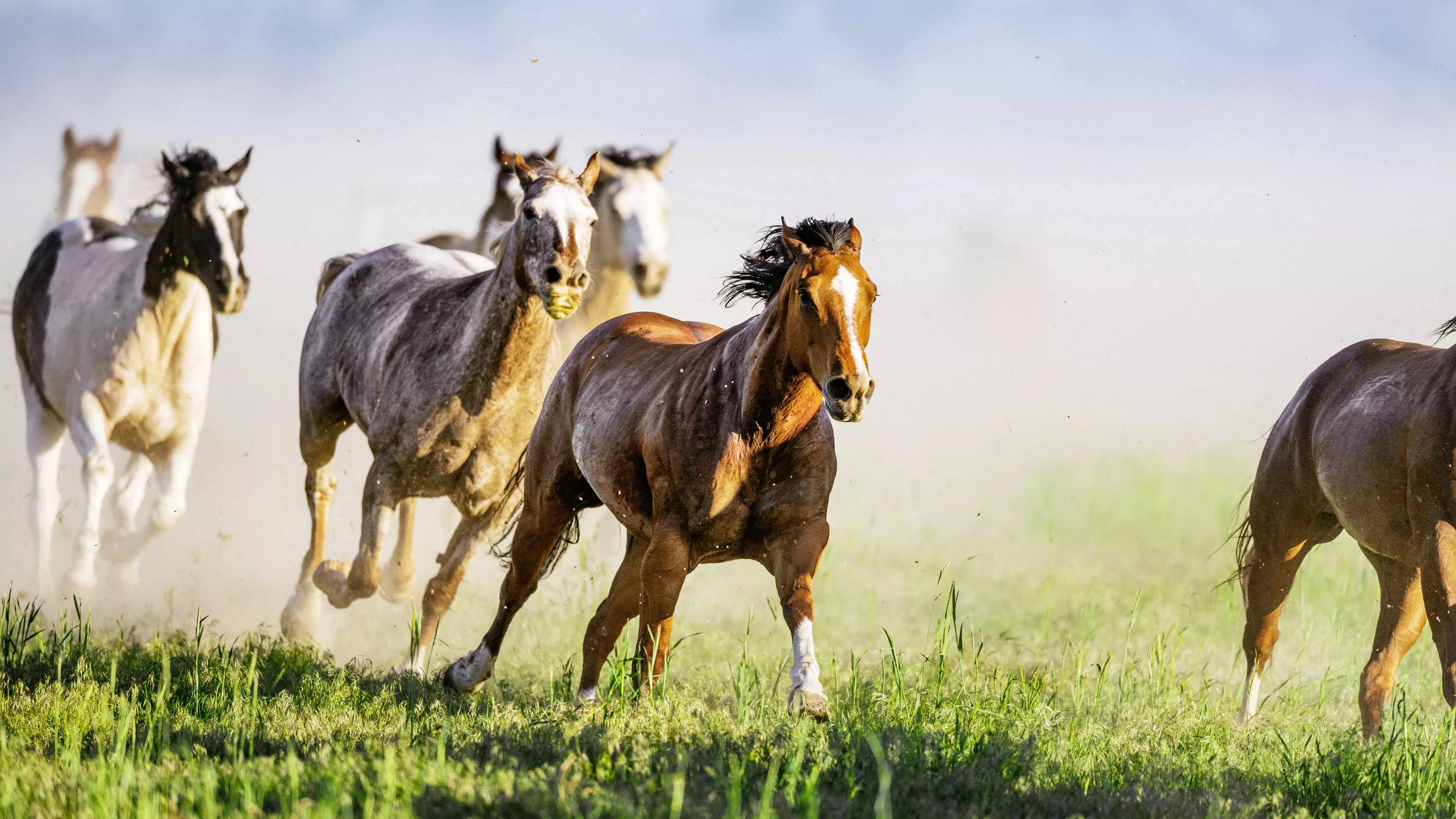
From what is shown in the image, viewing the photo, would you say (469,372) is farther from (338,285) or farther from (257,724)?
(257,724)

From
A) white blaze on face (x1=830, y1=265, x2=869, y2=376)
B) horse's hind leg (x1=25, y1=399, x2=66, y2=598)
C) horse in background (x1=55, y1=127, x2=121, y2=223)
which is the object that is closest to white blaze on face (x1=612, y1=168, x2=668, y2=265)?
horse's hind leg (x1=25, y1=399, x2=66, y2=598)

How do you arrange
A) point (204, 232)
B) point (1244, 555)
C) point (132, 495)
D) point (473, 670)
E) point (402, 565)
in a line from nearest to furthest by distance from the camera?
point (473, 670), point (1244, 555), point (402, 565), point (204, 232), point (132, 495)

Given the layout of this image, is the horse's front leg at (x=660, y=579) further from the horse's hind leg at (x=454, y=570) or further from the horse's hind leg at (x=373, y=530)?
the horse's hind leg at (x=373, y=530)

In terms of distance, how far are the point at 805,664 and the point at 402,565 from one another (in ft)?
14.2

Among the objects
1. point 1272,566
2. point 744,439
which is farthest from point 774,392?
point 1272,566

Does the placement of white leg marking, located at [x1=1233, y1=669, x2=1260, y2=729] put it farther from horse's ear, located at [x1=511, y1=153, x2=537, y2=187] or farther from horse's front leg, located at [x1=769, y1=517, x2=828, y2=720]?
horse's ear, located at [x1=511, y1=153, x2=537, y2=187]

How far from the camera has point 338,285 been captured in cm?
836

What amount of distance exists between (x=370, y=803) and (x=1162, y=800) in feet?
7.85

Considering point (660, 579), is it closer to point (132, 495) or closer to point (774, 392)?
point (774, 392)

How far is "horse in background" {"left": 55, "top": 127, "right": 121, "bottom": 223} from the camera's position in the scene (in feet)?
53.5

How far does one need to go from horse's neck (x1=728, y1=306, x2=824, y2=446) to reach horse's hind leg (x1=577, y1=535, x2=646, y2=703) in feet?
3.17

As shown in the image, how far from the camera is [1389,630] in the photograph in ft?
21.1

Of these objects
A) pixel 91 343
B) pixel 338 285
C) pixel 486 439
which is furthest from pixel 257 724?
pixel 91 343

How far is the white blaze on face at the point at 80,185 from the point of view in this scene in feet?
53.5
